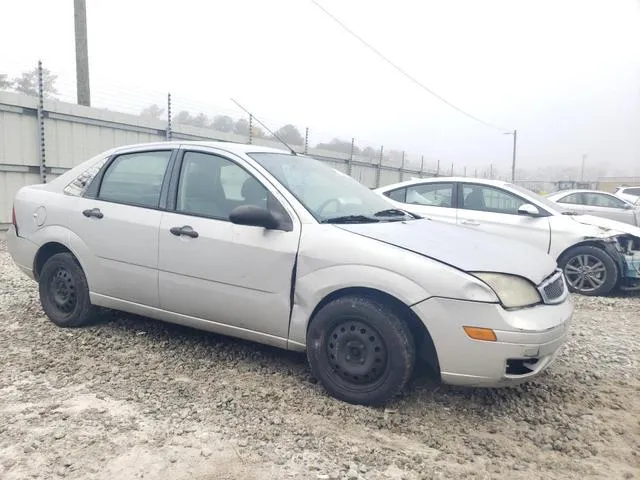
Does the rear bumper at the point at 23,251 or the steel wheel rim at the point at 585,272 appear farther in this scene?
the steel wheel rim at the point at 585,272

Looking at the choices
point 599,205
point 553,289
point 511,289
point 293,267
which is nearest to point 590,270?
point 553,289

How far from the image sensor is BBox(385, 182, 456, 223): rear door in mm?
6719

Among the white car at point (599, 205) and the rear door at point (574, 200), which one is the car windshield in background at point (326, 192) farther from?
the rear door at point (574, 200)

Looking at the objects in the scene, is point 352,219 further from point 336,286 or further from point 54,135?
point 54,135

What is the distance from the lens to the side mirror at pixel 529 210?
6297 millimetres

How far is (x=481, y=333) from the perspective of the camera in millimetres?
2715

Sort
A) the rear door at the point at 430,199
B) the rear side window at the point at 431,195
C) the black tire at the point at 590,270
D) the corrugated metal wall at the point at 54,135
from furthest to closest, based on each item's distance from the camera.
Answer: the corrugated metal wall at the point at 54,135, the rear side window at the point at 431,195, the rear door at the point at 430,199, the black tire at the point at 590,270

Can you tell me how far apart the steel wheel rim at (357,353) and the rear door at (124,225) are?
58.8 inches

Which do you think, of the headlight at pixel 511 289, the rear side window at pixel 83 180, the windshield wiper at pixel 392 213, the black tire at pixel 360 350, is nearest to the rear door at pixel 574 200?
the windshield wiper at pixel 392 213

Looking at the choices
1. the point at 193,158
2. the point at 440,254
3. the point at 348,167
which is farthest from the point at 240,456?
the point at 348,167

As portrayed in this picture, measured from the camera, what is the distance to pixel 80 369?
11.3ft

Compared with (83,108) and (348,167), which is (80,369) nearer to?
(83,108)

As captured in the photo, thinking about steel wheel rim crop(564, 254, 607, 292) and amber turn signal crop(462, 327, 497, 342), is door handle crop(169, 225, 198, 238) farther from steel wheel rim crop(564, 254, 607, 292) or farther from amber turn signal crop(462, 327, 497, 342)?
steel wheel rim crop(564, 254, 607, 292)

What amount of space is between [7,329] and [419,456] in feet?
11.8
